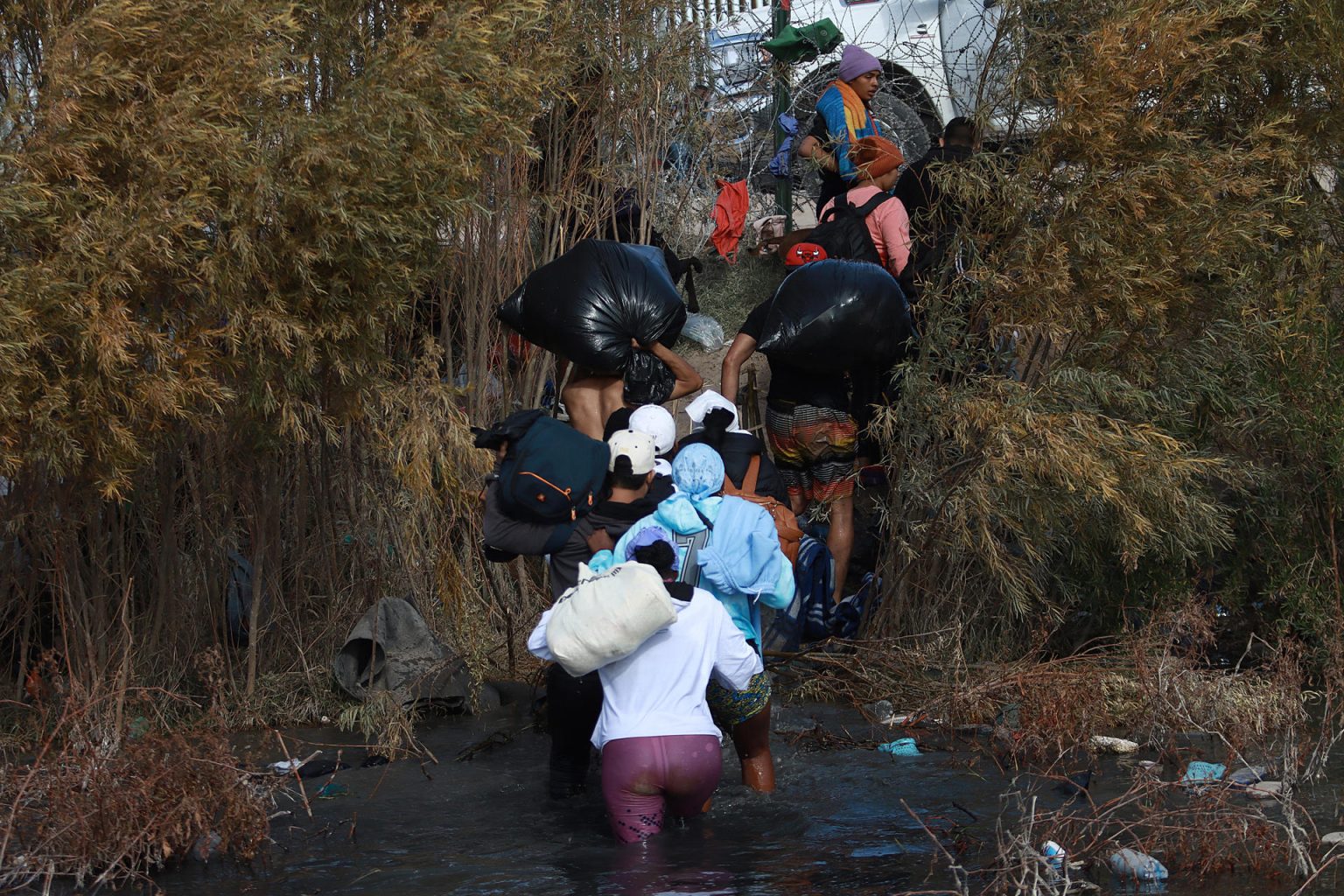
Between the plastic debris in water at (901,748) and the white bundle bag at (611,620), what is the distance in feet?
5.69

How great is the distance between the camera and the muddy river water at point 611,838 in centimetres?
414

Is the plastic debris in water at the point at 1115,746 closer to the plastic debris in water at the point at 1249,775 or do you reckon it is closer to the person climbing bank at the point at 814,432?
the plastic debris in water at the point at 1249,775

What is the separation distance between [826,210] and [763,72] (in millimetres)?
2802

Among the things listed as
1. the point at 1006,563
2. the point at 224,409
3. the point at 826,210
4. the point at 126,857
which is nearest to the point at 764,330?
the point at 826,210

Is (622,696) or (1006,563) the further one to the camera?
(1006,563)

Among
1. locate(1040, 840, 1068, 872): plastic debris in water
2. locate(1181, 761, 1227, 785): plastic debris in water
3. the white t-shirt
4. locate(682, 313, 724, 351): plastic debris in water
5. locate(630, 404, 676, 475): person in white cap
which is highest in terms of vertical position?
locate(682, 313, 724, 351): plastic debris in water

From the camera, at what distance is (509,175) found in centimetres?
676

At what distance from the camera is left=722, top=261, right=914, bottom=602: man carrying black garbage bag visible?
21.4ft

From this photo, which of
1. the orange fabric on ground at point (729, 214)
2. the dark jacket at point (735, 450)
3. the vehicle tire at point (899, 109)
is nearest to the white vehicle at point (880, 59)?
the vehicle tire at point (899, 109)

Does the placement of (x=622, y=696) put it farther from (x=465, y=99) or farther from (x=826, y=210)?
(x=826, y=210)

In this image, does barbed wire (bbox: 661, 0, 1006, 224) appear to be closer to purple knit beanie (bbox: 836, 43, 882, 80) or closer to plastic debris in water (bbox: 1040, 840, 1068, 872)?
purple knit beanie (bbox: 836, 43, 882, 80)

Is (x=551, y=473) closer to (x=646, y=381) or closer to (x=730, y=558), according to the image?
(x=730, y=558)

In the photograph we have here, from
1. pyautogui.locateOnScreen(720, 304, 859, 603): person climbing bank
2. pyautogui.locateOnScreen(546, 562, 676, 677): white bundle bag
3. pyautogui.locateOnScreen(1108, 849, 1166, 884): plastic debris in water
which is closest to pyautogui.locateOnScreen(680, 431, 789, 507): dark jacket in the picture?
pyautogui.locateOnScreen(720, 304, 859, 603): person climbing bank

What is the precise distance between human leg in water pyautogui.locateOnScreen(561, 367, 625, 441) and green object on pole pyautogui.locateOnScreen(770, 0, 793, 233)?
3.17m
